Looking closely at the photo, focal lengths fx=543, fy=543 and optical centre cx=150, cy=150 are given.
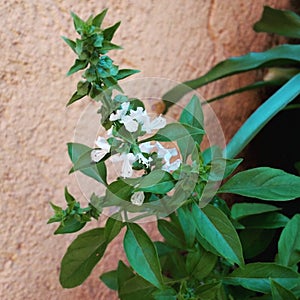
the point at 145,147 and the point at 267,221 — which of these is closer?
the point at 145,147

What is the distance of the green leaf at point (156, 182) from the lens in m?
0.48

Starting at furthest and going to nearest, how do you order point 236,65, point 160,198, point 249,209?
point 236,65 < point 249,209 < point 160,198

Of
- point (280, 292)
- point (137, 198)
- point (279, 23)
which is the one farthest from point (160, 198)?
point (279, 23)

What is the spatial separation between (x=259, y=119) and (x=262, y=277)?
24 centimetres

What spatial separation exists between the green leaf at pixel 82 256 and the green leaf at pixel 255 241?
0.67 feet

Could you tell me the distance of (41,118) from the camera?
0.73 m

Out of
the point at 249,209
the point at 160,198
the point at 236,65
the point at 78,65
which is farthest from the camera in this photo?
the point at 236,65

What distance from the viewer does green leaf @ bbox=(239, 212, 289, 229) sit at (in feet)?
2.27

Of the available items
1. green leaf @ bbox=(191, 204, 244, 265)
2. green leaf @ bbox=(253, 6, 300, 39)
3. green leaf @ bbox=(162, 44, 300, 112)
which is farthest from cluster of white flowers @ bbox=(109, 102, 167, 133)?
green leaf @ bbox=(253, 6, 300, 39)

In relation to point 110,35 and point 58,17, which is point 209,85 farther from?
point 110,35

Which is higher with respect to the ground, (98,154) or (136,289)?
(98,154)

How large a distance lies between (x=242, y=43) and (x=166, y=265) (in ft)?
1.36

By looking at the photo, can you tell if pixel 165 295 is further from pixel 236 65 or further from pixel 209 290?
pixel 236 65

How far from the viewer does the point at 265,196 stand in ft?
1.73
